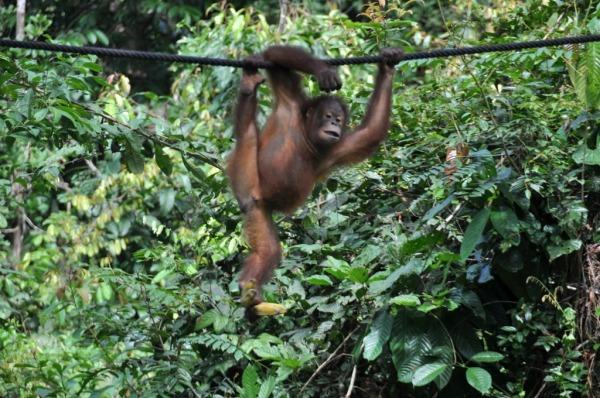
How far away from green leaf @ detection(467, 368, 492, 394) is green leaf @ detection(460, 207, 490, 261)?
0.47 meters

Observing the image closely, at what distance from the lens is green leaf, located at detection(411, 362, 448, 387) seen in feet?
12.5

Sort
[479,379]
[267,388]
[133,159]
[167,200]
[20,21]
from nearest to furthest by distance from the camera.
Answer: [479,379]
[267,388]
[133,159]
[167,200]
[20,21]

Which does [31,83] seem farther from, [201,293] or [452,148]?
[452,148]

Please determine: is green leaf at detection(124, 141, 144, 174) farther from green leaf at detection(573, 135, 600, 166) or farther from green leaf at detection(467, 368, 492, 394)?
green leaf at detection(573, 135, 600, 166)

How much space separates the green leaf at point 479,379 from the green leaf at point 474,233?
1.53ft

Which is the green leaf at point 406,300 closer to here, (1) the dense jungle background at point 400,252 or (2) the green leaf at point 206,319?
(1) the dense jungle background at point 400,252

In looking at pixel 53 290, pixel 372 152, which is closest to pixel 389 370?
pixel 372 152

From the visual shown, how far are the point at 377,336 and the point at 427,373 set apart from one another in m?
0.29

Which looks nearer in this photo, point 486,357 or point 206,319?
point 486,357

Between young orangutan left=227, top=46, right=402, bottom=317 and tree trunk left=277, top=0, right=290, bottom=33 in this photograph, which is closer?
young orangutan left=227, top=46, right=402, bottom=317

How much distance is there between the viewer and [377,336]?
402 cm

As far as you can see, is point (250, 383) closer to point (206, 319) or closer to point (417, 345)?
point (206, 319)

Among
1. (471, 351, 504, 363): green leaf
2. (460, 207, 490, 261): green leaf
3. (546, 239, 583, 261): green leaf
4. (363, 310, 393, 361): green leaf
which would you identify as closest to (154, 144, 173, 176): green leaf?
Answer: (363, 310, 393, 361): green leaf

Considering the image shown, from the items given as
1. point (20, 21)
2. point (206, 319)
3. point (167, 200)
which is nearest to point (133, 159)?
point (206, 319)
